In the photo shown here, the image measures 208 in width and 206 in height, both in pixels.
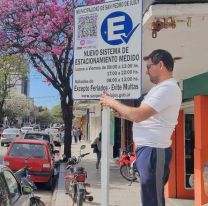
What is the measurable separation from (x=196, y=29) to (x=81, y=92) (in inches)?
85.6

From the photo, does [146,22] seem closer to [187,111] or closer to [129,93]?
[129,93]

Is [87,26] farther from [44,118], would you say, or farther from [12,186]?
[44,118]

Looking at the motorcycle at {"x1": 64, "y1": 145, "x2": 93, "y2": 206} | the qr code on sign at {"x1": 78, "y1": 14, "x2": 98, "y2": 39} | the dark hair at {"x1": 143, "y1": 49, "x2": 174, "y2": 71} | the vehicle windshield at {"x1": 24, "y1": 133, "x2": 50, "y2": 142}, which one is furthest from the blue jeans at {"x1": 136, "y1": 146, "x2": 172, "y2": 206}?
the vehicle windshield at {"x1": 24, "y1": 133, "x2": 50, "y2": 142}

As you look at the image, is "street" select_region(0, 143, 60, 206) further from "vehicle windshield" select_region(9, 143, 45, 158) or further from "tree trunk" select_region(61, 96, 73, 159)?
"tree trunk" select_region(61, 96, 73, 159)

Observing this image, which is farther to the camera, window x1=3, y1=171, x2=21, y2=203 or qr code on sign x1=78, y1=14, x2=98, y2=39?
window x1=3, y1=171, x2=21, y2=203

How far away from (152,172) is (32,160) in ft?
35.7

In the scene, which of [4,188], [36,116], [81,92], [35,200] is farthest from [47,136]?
[36,116]

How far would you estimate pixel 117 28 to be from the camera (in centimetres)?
395

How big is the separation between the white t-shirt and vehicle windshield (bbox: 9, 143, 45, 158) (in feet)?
36.3

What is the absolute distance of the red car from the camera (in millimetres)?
14156

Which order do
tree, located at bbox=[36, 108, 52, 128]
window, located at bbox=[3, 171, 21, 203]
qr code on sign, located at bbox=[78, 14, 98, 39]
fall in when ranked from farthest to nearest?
1. tree, located at bbox=[36, 108, 52, 128]
2. window, located at bbox=[3, 171, 21, 203]
3. qr code on sign, located at bbox=[78, 14, 98, 39]

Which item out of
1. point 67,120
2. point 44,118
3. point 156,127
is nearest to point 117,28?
point 156,127

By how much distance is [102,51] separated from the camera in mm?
3986

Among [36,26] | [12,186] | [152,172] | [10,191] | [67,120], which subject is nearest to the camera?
[152,172]
